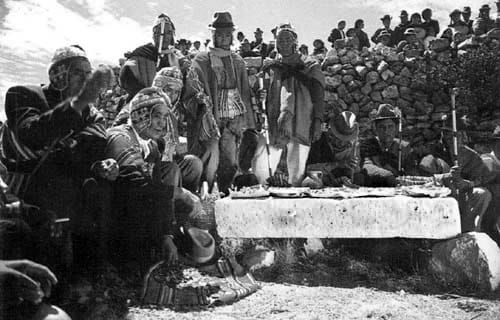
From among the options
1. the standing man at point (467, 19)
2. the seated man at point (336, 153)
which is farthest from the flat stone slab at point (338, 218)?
the standing man at point (467, 19)

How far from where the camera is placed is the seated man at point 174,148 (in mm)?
3499

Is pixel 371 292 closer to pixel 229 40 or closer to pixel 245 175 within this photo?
pixel 245 175

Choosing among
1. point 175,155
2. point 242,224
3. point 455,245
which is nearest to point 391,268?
point 455,245

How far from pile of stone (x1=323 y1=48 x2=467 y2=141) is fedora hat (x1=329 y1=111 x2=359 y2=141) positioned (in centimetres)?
347

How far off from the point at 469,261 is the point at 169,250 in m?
2.11

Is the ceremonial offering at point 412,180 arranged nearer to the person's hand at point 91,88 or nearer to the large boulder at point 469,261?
the large boulder at point 469,261

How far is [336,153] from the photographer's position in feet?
16.3

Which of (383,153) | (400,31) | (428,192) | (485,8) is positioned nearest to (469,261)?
(428,192)

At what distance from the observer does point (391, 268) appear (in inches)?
150

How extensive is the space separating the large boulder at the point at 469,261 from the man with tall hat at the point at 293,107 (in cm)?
Answer: 171

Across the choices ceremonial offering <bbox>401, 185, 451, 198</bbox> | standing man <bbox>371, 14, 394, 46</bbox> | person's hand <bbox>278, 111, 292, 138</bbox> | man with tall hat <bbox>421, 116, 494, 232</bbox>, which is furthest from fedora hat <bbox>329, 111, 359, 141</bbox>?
standing man <bbox>371, 14, 394, 46</bbox>

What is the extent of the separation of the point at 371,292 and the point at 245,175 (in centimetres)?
170

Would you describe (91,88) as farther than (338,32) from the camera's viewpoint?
No

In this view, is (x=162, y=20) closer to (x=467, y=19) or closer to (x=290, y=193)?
(x=290, y=193)
